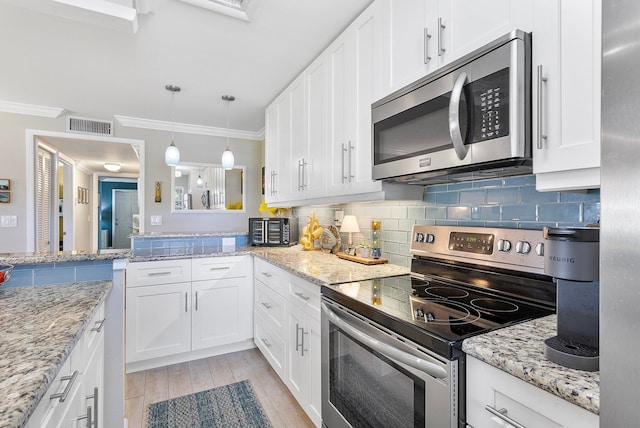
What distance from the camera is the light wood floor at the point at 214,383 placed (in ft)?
6.44

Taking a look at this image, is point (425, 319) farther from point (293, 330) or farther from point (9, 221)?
point (9, 221)

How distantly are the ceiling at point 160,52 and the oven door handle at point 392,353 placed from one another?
165 cm

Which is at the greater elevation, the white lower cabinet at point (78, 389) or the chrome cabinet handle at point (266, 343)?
the white lower cabinet at point (78, 389)

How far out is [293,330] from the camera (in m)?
2.00

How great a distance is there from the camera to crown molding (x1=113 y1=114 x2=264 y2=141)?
3.68 meters

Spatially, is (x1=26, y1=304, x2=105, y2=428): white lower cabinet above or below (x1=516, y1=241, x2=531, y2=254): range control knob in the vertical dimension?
below

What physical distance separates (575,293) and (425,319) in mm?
417

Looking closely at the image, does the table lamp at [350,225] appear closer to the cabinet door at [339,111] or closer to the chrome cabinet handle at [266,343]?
the cabinet door at [339,111]

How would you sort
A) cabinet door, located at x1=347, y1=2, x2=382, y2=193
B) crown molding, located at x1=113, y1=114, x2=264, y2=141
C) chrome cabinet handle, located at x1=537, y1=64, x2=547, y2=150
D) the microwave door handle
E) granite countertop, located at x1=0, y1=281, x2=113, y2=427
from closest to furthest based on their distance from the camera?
granite countertop, located at x1=0, y1=281, x2=113, y2=427 → chrome cabinet handle, located at x1=537, y1=64, x2=547, y2=150 → the microwave door handle → cabinet door, located at x1=347, y1=2, x2=382, y2=193 → crown molding, located at x1=113, y1=114, x2=264, y2=141

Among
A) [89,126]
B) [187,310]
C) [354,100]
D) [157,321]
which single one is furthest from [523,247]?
[89,126]

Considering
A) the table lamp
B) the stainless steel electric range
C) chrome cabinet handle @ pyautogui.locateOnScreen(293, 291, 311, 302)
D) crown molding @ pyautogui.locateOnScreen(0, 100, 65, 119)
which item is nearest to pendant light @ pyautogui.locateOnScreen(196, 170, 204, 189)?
crown molding @ pyautogui.locateOnScreen(0, 100, 65, 119)

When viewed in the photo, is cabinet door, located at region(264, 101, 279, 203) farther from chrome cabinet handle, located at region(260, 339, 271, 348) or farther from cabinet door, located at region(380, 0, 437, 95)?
cabinet door, located at region(380, 0, 437, 95)

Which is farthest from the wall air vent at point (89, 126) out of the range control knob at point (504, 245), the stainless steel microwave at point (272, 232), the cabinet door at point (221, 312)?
the range control knob at point (504, 245)

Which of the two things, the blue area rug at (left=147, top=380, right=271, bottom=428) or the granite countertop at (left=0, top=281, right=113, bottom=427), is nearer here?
the granite countertop at (left=0, top=281, right=113, bottom=427)
